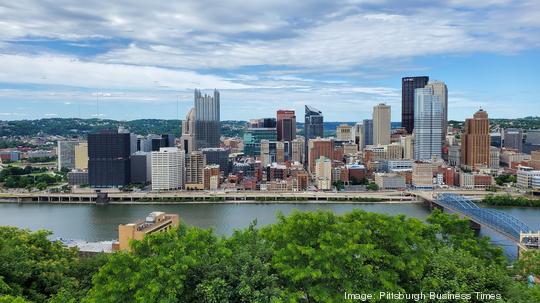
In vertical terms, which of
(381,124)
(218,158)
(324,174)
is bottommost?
(324,174)

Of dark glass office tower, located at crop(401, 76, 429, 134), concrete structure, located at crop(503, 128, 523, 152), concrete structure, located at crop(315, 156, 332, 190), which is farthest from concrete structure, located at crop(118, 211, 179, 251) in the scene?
dark glass office tower, located at crop(401, 76, 429, 134)

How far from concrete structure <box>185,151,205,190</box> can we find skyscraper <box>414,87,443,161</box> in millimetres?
16281

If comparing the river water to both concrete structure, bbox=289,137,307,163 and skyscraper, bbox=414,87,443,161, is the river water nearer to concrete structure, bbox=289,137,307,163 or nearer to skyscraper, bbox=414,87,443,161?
skyscraper, bbox=414,87,443,161

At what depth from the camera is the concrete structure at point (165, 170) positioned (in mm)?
24297

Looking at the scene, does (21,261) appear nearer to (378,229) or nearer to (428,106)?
(378,229)

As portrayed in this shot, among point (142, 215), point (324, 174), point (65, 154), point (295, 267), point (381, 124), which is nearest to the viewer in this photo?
point (295, 267)

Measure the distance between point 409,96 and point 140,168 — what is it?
28881 mm

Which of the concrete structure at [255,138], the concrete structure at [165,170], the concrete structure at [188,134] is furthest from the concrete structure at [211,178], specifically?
the concrete structure at [255,138]

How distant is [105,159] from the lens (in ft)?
82.1

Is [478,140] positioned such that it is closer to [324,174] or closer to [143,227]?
[324,174]

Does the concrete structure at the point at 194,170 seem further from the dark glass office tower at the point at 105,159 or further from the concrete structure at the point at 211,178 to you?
the dark glass office tower at the point at 105,159

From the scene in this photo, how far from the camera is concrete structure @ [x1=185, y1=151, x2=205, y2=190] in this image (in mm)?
24906

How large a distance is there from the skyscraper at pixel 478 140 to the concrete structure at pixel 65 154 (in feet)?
83.7

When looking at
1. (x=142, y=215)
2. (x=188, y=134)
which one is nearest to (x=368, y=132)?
(x=188, y=134)
